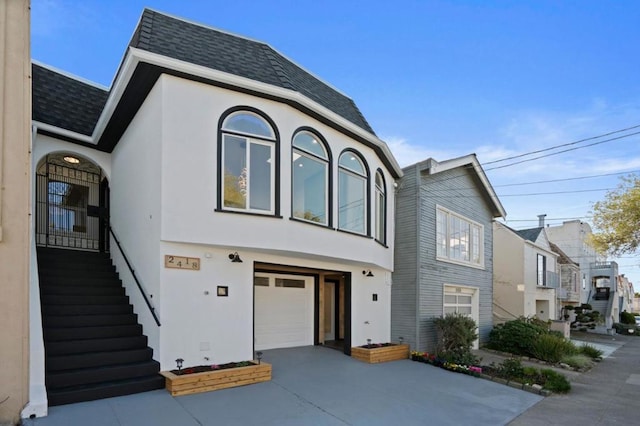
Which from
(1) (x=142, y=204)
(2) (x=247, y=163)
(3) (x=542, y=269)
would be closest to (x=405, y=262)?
(2) (x=247, y=163)

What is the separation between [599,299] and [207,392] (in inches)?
1520

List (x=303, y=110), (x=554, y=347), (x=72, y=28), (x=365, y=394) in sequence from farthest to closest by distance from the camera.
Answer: (x=554, y=347), (x=72, y=28), (x=303, y=110), (x=365, y=394)

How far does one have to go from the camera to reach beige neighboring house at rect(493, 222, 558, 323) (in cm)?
2086

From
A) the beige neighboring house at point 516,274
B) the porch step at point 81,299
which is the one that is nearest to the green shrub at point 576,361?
the beige neighboring house at point 516,274

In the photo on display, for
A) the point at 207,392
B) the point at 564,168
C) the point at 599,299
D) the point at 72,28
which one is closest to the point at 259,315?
the point at 207,392

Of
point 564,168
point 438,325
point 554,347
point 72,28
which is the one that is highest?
point 72,28

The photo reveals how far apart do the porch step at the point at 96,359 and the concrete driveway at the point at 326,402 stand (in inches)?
30.7

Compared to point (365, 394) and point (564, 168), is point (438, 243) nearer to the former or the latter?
point (564, 168)

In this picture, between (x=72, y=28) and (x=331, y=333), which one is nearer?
(x=72, y=28)

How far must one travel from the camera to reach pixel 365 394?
7.02m

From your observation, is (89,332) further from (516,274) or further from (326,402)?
(516,274)

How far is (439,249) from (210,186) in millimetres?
8024

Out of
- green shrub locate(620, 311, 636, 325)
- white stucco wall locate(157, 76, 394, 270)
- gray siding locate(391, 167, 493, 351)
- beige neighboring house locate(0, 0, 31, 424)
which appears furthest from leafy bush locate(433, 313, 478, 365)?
green shrub locate(620, 311, 636, 325)

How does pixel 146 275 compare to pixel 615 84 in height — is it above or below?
below
